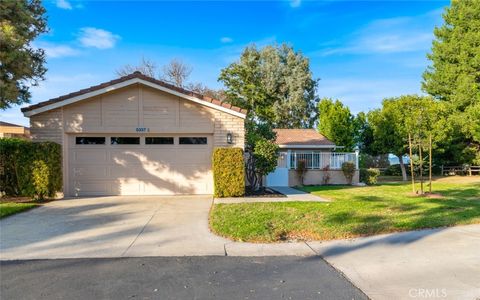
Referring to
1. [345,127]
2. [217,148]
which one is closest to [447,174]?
[345,127]

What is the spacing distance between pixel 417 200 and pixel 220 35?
1458cm

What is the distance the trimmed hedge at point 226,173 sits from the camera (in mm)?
11422

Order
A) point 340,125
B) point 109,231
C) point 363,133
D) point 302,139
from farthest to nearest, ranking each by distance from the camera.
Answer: point 363,133 < point 340,125 < point 302,139 < point 109,231

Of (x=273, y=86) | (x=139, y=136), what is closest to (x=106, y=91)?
(x=139, y=136)

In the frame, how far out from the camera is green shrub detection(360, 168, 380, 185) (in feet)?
63.7

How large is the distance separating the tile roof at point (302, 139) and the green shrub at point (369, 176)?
2.62m

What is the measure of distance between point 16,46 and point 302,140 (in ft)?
53.1

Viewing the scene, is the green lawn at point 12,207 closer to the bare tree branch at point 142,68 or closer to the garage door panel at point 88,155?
the garage door panel at point 88,155

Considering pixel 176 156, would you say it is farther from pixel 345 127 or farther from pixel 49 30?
pixel 345 127

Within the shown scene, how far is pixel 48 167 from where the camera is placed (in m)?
10.8

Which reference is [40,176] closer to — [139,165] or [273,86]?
[139,165]

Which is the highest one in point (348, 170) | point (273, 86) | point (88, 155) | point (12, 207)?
point (273, 86)

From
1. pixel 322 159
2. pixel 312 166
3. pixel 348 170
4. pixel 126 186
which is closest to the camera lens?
pixel 126 186

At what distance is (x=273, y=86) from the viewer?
36094mm
